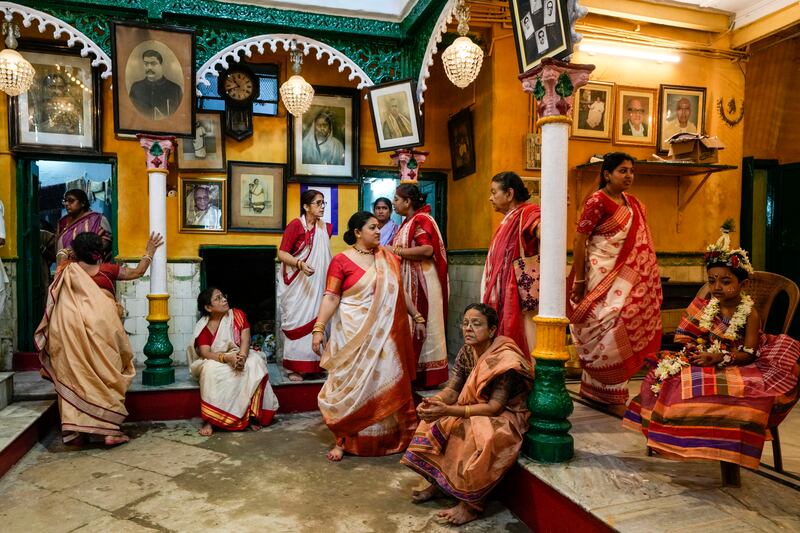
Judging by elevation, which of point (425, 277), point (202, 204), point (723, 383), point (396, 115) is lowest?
point (723, 383)

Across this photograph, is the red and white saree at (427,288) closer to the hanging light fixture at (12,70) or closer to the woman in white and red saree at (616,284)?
the woman in white and red saree at (616,284)

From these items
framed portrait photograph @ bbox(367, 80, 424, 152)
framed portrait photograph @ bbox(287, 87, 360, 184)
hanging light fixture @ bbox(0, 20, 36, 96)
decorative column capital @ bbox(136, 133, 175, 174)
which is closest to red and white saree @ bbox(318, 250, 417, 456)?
framed portrait photograph @ bbox(367, 80, 424, 152)

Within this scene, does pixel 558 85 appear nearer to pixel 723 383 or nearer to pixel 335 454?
pixel 723 383

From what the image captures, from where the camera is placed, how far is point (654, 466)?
10.5 ft

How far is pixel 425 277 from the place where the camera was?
5.14 m

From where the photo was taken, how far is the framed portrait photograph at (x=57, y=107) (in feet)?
20.6

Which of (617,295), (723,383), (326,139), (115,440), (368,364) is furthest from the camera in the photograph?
(326,139)

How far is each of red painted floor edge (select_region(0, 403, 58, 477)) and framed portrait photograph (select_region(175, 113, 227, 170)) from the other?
315 cm

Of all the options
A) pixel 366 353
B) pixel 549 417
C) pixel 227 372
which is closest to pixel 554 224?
pixel 549 417

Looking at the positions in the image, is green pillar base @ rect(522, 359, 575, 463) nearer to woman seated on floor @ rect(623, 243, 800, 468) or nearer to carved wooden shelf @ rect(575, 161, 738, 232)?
woman seated on floor @ rect(623, 243, 800, 468)

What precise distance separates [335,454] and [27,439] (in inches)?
94.3

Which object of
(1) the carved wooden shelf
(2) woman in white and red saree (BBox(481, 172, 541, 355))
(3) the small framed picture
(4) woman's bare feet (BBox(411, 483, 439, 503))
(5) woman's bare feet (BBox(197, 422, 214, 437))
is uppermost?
(1) the carved wooden shelf

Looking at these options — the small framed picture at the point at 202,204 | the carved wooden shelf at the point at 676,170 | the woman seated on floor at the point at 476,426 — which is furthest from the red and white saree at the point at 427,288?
the small framed picture at the point at 202,204

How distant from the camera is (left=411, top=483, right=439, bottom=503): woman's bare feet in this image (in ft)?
11.4
